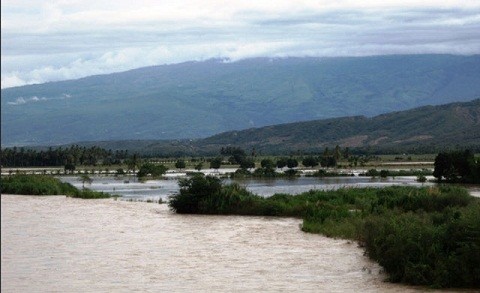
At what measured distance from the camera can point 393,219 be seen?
84.6 ft

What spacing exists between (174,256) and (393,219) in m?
6.35

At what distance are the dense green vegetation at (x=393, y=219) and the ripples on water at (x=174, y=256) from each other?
25.7 inches

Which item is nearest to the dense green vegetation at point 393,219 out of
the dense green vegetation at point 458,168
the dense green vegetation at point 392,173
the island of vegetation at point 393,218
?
the island of vegetation at point 393,218

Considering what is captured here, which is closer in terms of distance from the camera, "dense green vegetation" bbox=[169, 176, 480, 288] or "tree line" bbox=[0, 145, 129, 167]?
"dense green vegetation" bbox=[169, 176, 480, 288]

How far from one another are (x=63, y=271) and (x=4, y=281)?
90.7 inches

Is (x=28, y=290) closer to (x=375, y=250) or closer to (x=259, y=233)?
(x=375, y=250)

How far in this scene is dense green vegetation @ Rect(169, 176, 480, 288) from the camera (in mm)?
22141

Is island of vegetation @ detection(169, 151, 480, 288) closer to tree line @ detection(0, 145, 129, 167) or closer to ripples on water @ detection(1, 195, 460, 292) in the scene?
ripples on water @ detection(1, 195, 460, 292)

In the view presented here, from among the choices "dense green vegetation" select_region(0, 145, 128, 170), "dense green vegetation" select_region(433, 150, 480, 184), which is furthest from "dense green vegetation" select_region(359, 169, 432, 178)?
"dense green vegetation" select_region(0, 145, 128, 170)

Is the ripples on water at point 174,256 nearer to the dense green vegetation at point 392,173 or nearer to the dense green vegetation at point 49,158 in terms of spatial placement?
the dense green vegetation at point 392,173

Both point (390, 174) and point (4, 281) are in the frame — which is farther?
point (390, 174)

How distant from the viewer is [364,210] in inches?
1507

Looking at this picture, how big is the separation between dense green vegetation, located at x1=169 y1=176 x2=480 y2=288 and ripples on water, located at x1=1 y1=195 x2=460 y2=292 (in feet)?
2.14

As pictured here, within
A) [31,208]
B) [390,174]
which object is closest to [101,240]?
[31,208]
